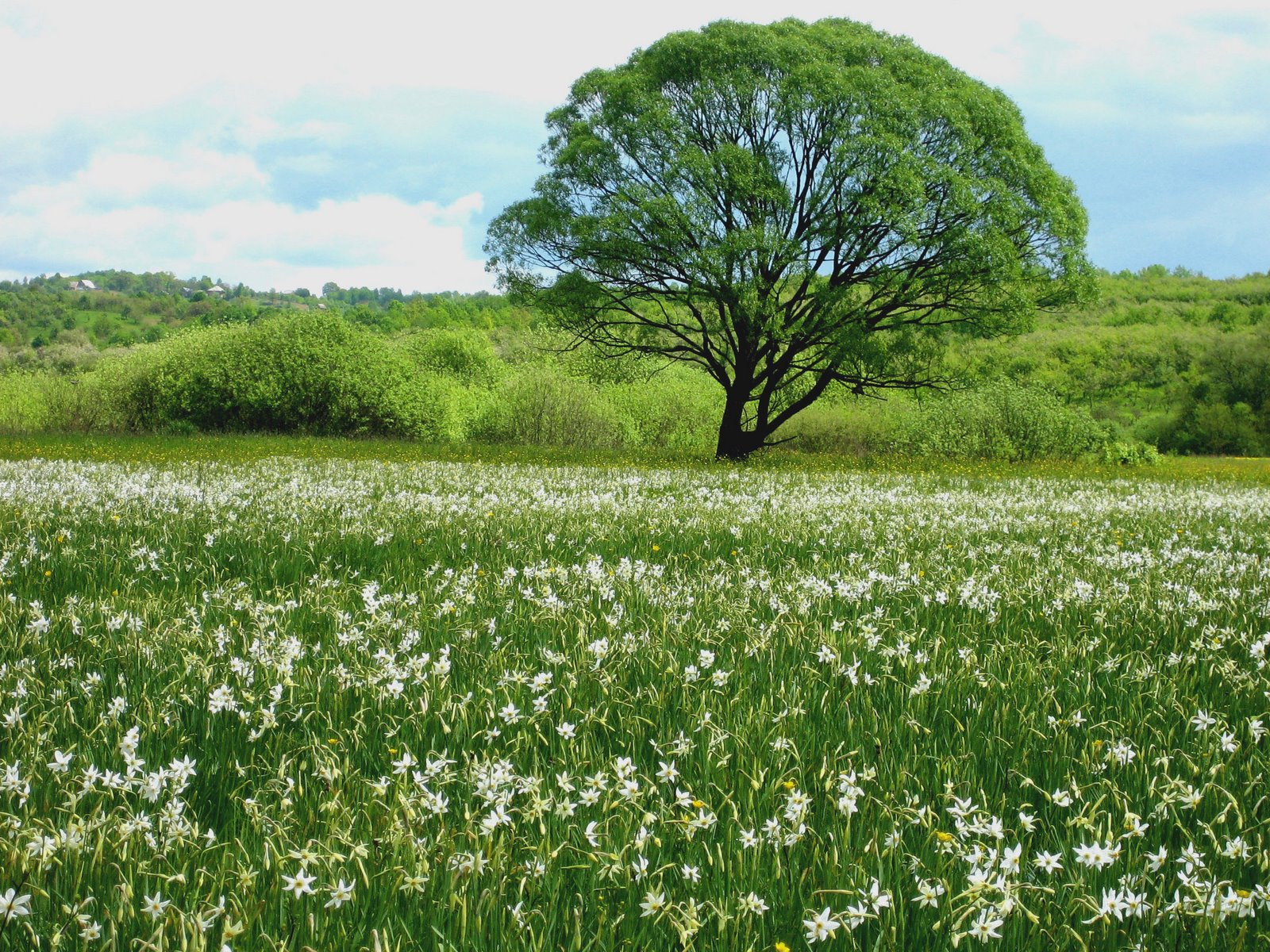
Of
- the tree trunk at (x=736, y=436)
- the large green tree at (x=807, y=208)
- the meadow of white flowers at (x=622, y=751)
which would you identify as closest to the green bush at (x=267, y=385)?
the large green tree at (x=807, y=208)

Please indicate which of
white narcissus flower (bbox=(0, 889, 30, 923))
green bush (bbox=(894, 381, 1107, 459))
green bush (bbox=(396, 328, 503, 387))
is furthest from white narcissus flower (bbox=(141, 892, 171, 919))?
green bush (bbox=(396, 328, 503, 387))

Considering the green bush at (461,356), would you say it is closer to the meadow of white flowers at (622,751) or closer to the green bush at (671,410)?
the green bush at (671,410)

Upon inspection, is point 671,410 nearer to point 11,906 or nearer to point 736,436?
point 736,436

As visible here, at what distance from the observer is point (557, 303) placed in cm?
2578

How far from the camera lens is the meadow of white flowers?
199 cm

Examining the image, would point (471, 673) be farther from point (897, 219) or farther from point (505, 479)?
point (897, 219)

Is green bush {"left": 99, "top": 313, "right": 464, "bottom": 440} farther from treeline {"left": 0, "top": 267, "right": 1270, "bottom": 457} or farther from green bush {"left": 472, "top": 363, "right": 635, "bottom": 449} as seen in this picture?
green bush {"left": 472, "top": 363, "right": 635, "bottom": 449}

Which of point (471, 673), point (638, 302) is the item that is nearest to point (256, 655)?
point (471, 673)

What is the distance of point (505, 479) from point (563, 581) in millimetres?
8682

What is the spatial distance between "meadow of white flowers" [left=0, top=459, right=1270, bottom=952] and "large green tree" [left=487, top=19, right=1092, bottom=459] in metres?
17.7

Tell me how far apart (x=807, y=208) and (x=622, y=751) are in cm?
2473

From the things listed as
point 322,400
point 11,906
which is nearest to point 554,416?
point 322,400

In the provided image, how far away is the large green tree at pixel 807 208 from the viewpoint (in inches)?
902

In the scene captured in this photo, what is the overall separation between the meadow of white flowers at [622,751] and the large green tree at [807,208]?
58.0 feet
